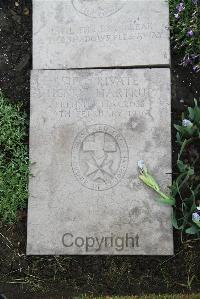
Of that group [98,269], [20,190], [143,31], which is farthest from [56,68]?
[98,269]

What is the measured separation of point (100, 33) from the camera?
12.5 feet

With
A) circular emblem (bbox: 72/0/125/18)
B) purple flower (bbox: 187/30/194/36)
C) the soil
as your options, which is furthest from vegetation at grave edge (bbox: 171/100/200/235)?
circular emblem (bbox: 72/0/125/18)

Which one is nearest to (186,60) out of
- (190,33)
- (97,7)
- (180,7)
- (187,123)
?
(190,33)

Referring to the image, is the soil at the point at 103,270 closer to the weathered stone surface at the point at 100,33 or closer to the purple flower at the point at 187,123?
the purple flower at the point at 187,123

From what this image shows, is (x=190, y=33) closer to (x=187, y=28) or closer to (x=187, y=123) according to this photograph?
(x=187, y=28)

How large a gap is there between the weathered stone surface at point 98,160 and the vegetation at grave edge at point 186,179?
8 cm

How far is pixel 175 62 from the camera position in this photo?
393 centimetres

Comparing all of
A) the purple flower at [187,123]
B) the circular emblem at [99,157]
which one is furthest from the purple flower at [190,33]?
the circular emblem at [99,157]

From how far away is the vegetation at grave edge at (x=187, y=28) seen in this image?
3.77 meters

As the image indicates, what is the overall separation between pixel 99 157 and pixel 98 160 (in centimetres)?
2

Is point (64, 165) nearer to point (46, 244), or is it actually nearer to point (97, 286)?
point (46, 244)

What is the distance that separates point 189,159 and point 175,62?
0.77 meters

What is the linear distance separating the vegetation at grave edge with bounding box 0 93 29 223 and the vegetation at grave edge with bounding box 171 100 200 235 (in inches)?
43.1

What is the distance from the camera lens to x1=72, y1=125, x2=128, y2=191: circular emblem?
3645 millimetres
